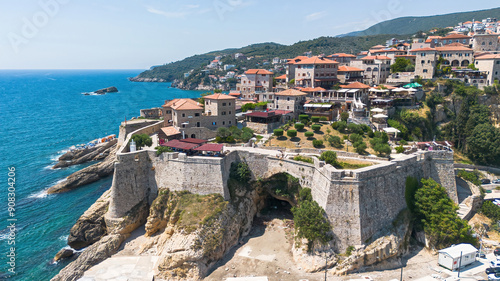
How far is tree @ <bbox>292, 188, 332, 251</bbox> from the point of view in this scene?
94.8 ft

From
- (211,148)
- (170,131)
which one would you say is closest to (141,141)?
(170,131)

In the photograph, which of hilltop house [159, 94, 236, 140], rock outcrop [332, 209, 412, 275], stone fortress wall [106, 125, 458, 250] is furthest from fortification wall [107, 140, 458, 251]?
hilltop house [159, 94, 236, 140]

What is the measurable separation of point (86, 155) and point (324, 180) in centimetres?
4891

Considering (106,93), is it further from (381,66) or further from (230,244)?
(230,244)

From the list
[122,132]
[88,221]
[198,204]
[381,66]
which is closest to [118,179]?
[88,221]

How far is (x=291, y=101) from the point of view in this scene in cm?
5341

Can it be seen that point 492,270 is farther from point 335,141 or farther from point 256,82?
point 256,82

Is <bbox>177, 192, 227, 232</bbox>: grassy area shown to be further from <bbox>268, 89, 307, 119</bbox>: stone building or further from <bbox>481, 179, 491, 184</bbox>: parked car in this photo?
<bbox>481, 179, 491, 184</bbox>: parked car

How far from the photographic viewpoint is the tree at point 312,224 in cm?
2889

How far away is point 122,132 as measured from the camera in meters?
52.4

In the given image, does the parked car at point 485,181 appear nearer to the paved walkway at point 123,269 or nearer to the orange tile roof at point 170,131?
the orange tile roof at point 170,131

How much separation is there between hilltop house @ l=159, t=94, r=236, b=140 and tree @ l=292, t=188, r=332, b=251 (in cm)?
2148

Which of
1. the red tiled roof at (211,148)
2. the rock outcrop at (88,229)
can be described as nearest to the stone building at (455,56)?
the red tiled roof at (211,148)

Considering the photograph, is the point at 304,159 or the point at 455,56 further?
the point at 455,56
